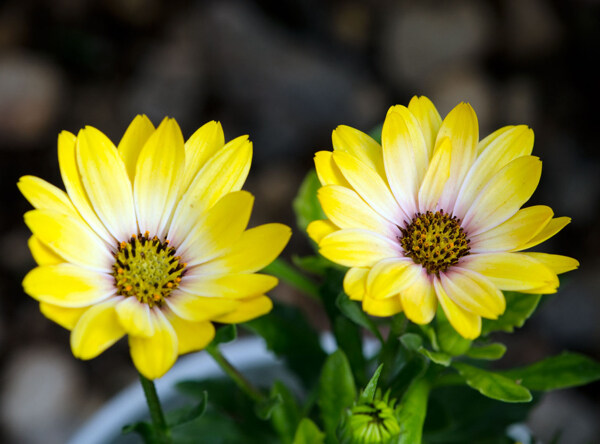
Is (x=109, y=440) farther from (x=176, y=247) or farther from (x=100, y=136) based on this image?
(x=100, y=136)

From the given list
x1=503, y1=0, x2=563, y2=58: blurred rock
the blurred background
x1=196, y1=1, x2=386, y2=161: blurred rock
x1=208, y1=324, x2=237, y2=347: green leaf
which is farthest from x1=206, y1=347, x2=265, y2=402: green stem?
x1=503, y1=0, x2=563, y2=58: blurred rock

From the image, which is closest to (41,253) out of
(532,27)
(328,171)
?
(328,171)

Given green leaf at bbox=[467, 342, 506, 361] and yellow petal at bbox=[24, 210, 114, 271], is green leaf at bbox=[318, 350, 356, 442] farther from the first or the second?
yellow petal at bbox=[24, 210, 114, 271]

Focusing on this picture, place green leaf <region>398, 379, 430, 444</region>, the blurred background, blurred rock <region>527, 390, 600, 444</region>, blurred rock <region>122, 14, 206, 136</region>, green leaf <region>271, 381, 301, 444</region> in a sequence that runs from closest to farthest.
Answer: green leaf <region>398, 379, 430, 444</region> → green leaf <region>271, 381, 301, 444</region> → blurred rock <region>527, 390, 600, 444</region> → the blurred background → blurred rock <region>122, 14, 206, 136</region>

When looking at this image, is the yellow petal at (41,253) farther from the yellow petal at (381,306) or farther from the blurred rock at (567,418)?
the blurred rock at (567,418)

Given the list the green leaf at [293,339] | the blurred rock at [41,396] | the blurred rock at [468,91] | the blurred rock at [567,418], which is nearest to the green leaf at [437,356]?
the green leaf at [293,339]

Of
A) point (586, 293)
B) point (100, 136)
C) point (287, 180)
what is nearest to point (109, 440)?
point (100, 136)
